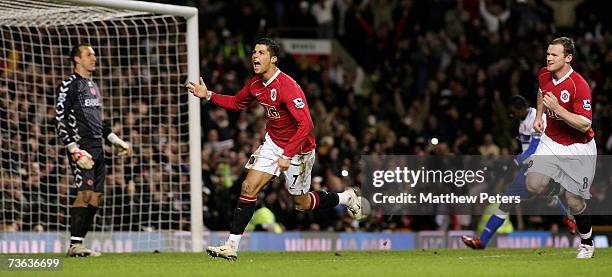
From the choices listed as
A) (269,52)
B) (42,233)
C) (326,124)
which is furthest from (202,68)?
(269,52)

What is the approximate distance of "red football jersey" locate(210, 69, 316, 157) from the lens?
1060 centimetres

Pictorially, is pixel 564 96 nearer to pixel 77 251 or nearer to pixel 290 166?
pixel 290 166

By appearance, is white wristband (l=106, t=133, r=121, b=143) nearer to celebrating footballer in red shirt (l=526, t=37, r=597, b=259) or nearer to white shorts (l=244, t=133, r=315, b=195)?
white shorts (l=244, t=133, r=315, b=195)

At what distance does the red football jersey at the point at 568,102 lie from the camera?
35.1 feet

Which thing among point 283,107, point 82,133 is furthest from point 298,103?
point 82,133

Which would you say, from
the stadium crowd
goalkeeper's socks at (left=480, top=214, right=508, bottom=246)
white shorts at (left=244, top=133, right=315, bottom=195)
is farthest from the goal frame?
goalkeeper's socks at (left=480, top=214, right=508, bottom=246)

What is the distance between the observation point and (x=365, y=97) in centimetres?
2239

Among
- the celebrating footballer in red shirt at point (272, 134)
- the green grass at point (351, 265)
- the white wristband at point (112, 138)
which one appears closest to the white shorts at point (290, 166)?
the celebrating footballer in red shirt at point (272, 134)

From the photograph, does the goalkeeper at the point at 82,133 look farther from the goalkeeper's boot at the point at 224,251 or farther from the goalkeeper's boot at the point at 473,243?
the goalkeeper's boot at the point at 473,243

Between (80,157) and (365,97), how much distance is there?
11.3 m

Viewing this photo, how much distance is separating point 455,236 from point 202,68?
207 inches

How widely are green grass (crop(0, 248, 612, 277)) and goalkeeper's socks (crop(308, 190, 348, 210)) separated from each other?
539 millimetres

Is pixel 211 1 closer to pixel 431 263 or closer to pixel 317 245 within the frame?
pixel 317 245

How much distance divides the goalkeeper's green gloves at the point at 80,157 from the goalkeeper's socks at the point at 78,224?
0.55 m
